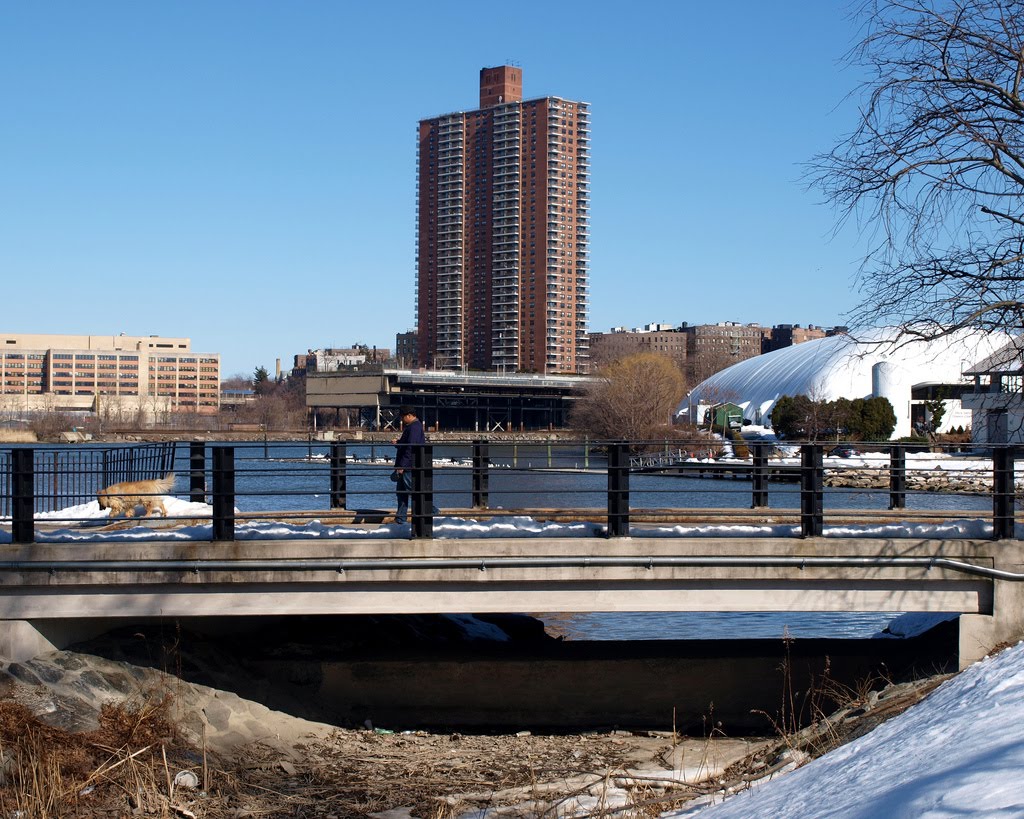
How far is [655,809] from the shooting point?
8.34m

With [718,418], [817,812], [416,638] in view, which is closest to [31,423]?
[718,418]

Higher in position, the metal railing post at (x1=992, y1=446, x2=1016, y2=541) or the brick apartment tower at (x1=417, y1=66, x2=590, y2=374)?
the brick apartment tower at (x1=417, y1=66, x2=590, y2=374)

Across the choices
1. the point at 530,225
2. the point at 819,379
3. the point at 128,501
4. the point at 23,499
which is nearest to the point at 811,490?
the point at 23,499

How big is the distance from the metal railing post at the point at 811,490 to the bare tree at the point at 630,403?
65.4 meters

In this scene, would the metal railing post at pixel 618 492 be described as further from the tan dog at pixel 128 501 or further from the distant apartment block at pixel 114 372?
the distant apartment block at pixel 114 372

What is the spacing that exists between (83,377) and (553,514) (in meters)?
184

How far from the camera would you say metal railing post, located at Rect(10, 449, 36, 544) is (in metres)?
11.2

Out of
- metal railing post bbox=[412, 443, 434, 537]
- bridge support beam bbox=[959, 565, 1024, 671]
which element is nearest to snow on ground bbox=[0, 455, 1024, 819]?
bridge support beam bbox=[959, 565, 1024, 671]

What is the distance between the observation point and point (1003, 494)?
11328 millimetres

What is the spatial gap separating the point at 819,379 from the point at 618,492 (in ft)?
262

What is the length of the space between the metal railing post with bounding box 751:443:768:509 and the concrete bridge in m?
2.37

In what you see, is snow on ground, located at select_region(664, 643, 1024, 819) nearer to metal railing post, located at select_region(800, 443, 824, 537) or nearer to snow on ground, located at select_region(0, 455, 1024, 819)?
snow on ground, located at select_region(0, 455, 1024, 819)

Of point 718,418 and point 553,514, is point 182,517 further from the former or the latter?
point 718,418

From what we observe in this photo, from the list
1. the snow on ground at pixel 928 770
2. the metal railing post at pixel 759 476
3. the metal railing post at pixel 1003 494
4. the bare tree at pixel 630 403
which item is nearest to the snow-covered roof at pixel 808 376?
the bare tree at pixel 630 403
